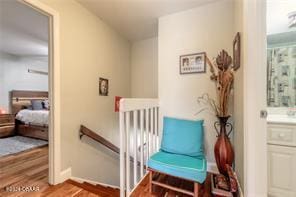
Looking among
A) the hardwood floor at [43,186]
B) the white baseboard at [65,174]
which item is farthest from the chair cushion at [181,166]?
the white baseboard at [65,174]

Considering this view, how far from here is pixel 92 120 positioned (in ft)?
8.38

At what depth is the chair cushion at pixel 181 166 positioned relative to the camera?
4.86 feet

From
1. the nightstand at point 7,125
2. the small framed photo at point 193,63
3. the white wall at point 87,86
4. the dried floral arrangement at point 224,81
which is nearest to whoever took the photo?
the dried floral arrangement at point 224,81

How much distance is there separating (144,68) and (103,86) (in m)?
1.15

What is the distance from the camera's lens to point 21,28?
313cm

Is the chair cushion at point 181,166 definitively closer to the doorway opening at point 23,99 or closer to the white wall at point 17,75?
the doorway opening at point 23,99

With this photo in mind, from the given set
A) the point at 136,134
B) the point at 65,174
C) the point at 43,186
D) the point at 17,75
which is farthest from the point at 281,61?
the point at 17,75

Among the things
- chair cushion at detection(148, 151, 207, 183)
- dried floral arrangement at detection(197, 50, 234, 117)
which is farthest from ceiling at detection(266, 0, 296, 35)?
chair cushion at detection(148, 151, 207, 183)

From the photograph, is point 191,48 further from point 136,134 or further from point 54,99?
point 54,99

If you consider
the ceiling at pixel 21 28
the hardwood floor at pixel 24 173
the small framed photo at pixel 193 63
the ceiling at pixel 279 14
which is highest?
the ceiling at pixel 21 28

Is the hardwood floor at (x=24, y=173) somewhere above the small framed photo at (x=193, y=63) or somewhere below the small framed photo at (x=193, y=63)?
below

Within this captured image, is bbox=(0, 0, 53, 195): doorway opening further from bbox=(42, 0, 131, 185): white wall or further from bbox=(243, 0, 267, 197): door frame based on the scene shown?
bbox=(243, 0, 267, 197): door frame

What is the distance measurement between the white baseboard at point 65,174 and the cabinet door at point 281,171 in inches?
89.8

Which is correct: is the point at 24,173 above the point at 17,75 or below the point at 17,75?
below
